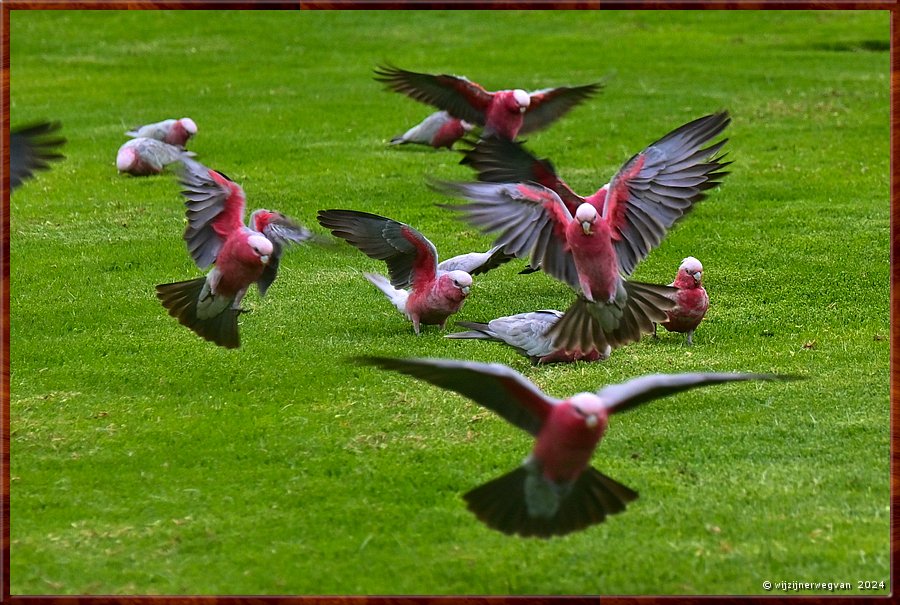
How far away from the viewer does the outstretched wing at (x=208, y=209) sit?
6.46 metres

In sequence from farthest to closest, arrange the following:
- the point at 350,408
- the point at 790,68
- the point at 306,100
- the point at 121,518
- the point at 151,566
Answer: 1. the point at 790,68
2. the point at 306,100
3. the point at 350,408
4. the point at 121,518
5. the point at 151,566

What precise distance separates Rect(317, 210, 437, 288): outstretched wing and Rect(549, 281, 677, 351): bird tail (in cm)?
154

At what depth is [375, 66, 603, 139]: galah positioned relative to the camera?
34.4 feet

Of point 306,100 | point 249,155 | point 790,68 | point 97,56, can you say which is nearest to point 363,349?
point 249,155

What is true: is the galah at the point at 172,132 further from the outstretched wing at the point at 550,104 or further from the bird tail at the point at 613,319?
the bird tail at the point at 613,319

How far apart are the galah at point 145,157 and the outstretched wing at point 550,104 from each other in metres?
3.64

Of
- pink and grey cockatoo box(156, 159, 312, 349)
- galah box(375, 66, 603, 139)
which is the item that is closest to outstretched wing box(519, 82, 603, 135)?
galah box(375, 66, 603, 139)

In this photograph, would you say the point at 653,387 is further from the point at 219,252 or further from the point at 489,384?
the point at 219,252

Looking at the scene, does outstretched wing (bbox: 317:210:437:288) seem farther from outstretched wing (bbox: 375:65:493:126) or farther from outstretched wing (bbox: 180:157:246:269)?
outstretched wing (bbox: 375:65:493:126)

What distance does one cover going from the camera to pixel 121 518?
5.32 metres

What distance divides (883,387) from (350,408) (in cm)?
299

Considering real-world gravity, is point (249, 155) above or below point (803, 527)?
below

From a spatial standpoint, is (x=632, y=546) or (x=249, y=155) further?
(x=249, y=155)

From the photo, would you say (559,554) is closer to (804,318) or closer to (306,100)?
(804,318)
